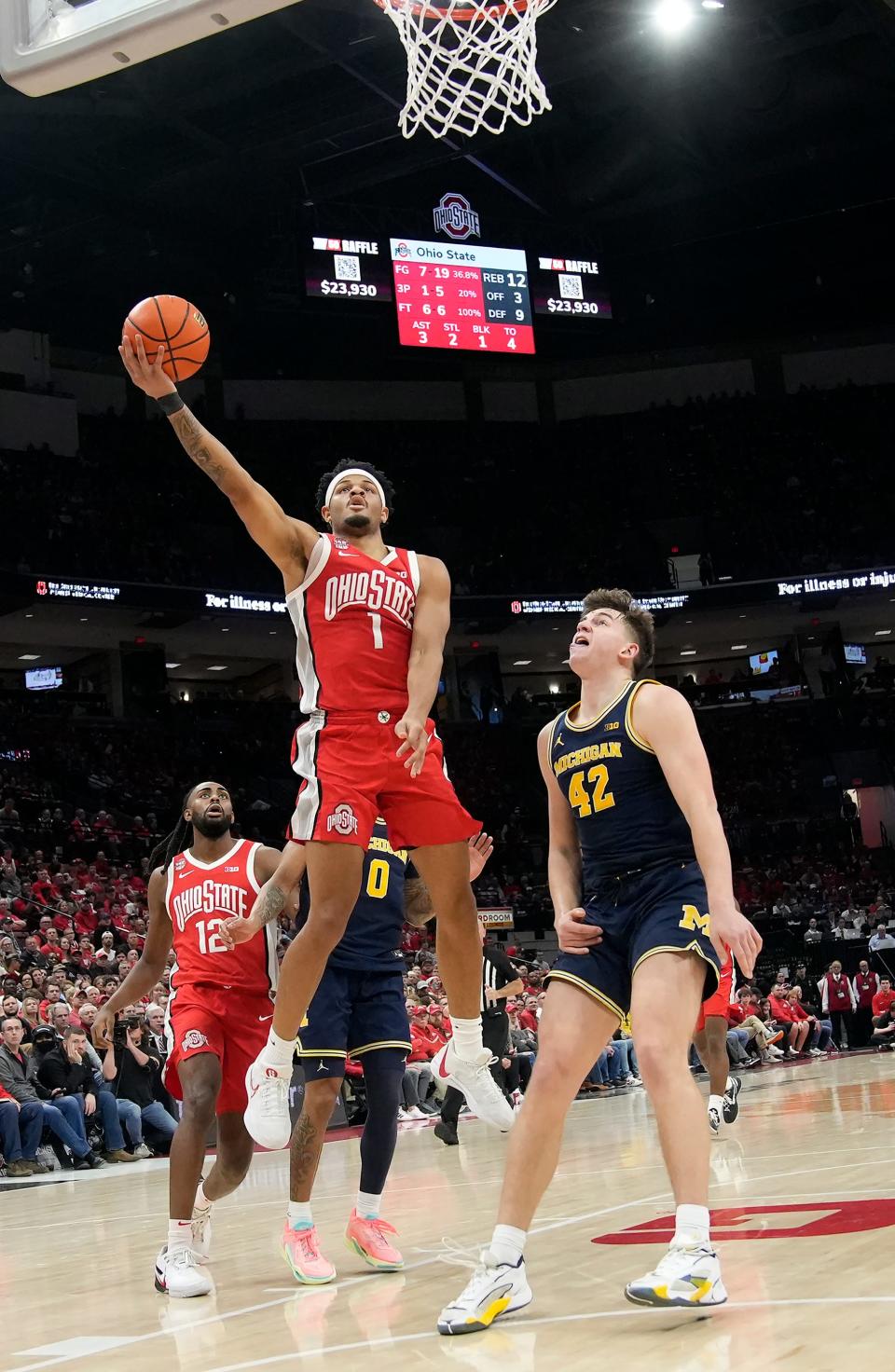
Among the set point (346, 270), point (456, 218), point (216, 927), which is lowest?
point (216, 927)

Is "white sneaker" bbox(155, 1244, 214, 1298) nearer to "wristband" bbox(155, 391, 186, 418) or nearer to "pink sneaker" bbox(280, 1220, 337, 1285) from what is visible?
"pink sneaker" bbox(280, 1220, 337, 1285)

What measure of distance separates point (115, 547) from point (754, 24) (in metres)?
15.2

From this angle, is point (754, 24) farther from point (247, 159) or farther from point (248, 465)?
point (248, 465)

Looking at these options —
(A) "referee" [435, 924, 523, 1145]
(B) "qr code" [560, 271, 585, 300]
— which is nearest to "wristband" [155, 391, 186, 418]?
(A) "referee" [435, 924, 523, 1145]

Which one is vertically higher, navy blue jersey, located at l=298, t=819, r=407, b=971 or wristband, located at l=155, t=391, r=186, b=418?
wristband, located at l=155, t=391, r=186, b=418

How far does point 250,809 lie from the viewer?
1077 inches

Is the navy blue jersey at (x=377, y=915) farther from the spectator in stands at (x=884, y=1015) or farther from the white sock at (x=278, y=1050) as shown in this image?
the spectator in stands at (x=884, y=1015)

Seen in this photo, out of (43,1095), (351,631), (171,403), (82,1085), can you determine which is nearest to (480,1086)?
(351,631)

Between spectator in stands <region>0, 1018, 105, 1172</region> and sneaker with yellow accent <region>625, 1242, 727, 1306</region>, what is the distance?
833 cm

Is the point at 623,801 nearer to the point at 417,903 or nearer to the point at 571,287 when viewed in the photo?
the point at 417,903

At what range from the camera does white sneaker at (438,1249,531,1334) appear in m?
3.57

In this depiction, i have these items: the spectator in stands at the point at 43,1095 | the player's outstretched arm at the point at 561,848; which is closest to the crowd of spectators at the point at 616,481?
the spectator in stands at the point at 43,1095

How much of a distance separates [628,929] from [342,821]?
105 centimetres

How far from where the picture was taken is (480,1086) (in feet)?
15.8
